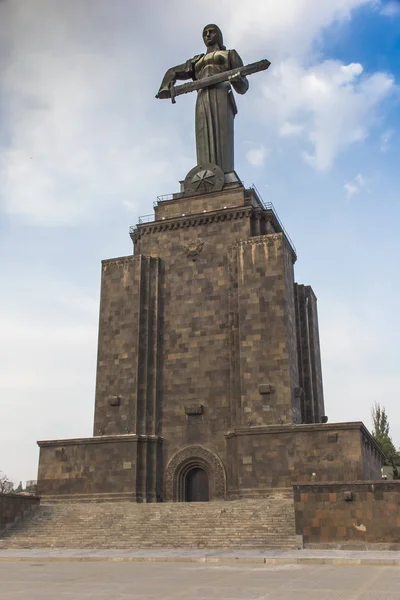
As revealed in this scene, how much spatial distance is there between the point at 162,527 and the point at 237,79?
26419mm

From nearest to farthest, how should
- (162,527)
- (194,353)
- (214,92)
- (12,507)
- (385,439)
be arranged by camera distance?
1. (162,527)
2. (12,507)
3. (194,353)
4. (214,92)
5. (385,439)

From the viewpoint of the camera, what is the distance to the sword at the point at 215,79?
121ft

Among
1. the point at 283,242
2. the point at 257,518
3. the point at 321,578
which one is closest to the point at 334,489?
the point at 257,518

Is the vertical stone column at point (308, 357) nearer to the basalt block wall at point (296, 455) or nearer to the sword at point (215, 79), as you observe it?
the basalt block wall at point (296, 455)

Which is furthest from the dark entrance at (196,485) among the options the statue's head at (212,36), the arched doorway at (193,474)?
the statue's head at (212,36)

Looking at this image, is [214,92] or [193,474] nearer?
[193,474]

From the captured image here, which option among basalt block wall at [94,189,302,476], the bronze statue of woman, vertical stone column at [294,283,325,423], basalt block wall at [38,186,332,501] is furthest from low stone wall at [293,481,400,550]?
the bronze statue of woman

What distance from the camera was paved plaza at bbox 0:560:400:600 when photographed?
404 inches

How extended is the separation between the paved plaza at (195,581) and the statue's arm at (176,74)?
100ft

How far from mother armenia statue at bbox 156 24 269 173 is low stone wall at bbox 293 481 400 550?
2190cm

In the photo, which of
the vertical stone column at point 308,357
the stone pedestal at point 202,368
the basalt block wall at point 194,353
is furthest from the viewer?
the vertical stone column at point 308,357

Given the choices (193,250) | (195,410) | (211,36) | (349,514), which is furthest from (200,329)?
(211,36)

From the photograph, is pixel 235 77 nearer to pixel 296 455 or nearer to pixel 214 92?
pixel 214 92

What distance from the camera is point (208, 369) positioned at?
32188 millimetres
